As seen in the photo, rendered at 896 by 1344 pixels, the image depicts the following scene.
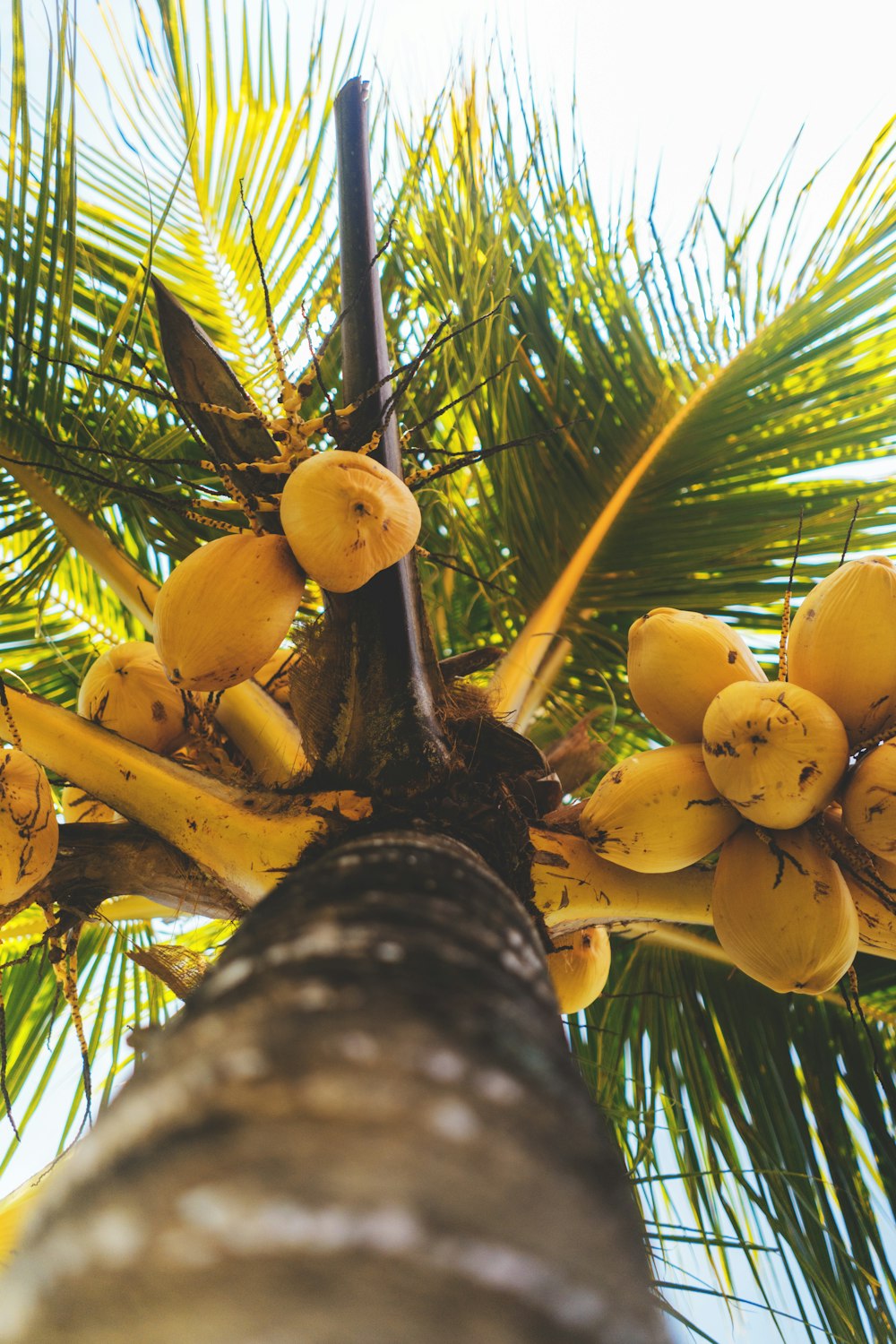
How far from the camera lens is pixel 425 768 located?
1.04 meters

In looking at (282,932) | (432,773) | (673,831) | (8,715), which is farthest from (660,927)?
(282,932)

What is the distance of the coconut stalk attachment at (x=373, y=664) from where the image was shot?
40.8 inches

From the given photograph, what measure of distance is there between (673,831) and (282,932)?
654 millimetres

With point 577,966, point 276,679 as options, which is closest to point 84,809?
point 276,679

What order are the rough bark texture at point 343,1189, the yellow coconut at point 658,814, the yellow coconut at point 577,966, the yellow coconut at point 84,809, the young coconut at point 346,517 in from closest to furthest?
the rough bark texture at point 343,1189
the young coconut at point 346,517
the yellow coconut at point 658,814
the yellow coconut at point 577,966
the yellow coconut at point 84,809

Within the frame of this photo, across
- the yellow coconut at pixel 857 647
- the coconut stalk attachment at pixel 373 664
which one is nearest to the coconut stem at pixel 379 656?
the coconut stalk attachment at pixel 373 664

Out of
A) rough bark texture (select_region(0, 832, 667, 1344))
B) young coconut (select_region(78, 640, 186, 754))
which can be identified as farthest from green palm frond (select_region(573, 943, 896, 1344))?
rough bark texture (select_region(0, 832, 667, 1344))

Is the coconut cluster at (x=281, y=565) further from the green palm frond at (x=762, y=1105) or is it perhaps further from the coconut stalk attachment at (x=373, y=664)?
the green palm frond at (x=762, y=1105)

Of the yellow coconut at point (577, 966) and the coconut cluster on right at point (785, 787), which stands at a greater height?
the coconut cluster on right at point (785, 787)

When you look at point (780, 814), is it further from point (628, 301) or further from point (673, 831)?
point (628, 301)

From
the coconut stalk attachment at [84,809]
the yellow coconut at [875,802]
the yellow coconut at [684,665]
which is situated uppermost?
the yellow coconut at [684,665]

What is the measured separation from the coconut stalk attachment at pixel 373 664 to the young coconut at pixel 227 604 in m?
0.06

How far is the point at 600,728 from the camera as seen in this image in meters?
2.19

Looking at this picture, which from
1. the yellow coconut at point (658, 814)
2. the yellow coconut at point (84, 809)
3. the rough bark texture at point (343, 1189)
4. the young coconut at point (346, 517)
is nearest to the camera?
the rough bark texture at point (343, 1189)
